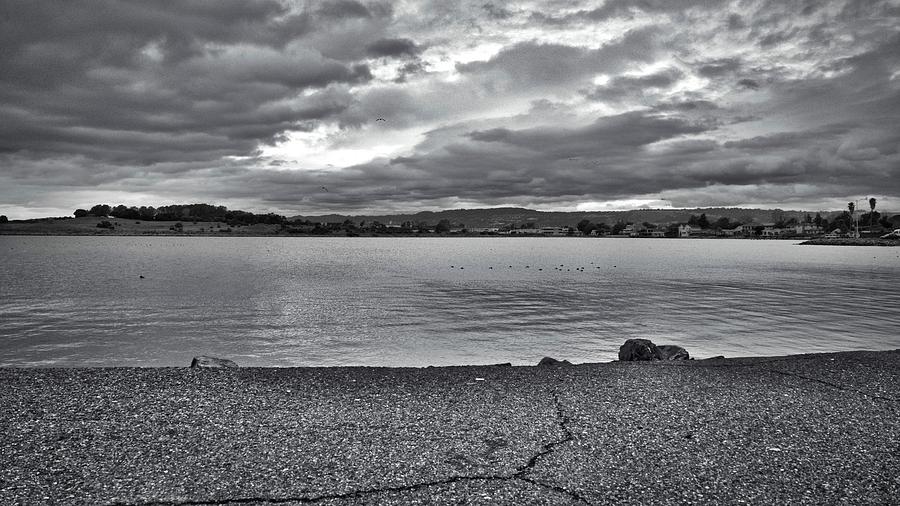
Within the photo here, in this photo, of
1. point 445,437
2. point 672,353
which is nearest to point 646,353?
point 672,353

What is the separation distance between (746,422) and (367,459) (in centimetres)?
508


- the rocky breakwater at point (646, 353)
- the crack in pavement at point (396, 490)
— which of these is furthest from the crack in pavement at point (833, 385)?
the crack in pavement at point (396, 490)

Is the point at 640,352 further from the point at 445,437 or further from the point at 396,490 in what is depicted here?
the point at 396,490

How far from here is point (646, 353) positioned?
13.8 metres

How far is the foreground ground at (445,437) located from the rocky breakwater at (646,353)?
3.50 meters

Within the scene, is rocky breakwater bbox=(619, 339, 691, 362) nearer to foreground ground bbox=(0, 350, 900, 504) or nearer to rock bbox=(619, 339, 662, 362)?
rock bbox=(619, 339, 662, 362)

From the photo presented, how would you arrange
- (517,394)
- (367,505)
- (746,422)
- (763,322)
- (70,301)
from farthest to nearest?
(70,301) < (763,322) < (517,394) < (746,422) < (367,505)

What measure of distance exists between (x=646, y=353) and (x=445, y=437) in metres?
8.59

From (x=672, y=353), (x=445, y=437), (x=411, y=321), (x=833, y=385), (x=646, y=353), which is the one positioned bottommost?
(x=411, y=321)

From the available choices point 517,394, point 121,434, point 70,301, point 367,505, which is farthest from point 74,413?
point 70,301

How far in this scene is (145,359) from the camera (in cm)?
1839

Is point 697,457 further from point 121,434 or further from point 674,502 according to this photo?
point 121,434

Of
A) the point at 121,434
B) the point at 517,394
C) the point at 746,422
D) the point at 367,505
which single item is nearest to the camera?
the point at 367,505

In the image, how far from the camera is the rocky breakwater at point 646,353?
13.8 metres
